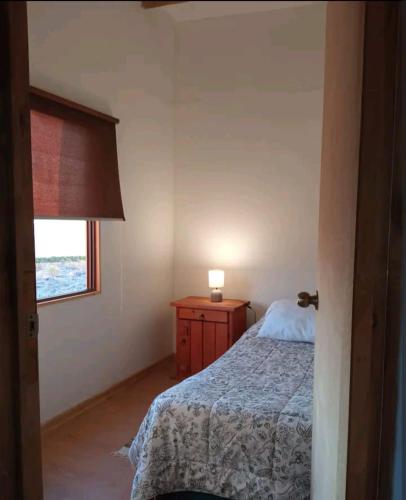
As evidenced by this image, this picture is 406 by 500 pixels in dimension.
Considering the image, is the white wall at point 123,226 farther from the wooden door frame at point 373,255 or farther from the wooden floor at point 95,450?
the wooden door frame at point 373,255

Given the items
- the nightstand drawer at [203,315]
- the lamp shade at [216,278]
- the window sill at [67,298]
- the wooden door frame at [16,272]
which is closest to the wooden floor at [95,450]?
the nightstand drawer at [203,315]

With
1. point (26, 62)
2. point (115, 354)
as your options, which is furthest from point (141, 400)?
point (26, 62)

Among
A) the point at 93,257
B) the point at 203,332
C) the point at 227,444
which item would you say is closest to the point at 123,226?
the point at 93,257

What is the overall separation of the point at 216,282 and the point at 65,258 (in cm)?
129

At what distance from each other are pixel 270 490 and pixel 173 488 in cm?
42

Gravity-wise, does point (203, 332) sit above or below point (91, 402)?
above

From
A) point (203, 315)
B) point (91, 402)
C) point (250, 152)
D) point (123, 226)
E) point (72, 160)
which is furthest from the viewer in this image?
point (250, 152)

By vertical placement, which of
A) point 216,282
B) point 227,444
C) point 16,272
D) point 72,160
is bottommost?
point 227,444

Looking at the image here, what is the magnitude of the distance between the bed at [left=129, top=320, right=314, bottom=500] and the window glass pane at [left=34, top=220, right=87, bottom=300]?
117 cm

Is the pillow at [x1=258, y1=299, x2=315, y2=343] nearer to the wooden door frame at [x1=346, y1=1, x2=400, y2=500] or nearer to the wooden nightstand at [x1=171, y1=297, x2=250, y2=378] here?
the wooden nightstand at [x1=171, y1=297, x2=250, y2=378]

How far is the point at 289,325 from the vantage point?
9.80 ft

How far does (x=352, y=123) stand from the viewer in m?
0.84

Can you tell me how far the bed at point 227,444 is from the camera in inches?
65.5

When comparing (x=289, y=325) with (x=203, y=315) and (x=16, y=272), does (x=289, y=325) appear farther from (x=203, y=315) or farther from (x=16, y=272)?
(x=16, y=272)
